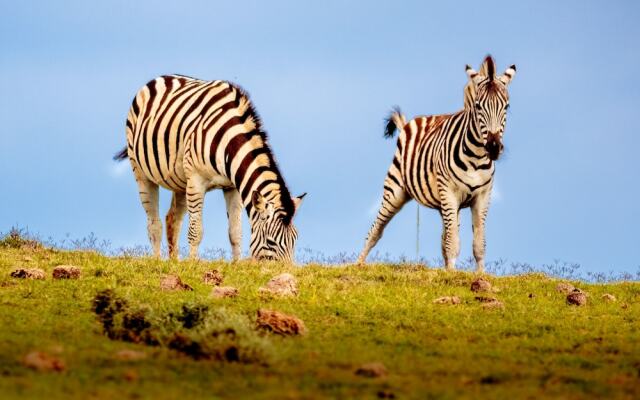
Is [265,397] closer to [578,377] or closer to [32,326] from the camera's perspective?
[578,377]

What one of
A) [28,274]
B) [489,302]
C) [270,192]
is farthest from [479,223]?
[28,274]

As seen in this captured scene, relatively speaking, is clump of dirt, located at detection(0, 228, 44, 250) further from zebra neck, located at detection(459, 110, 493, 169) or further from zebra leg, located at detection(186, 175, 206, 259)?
zebra neck, located at detection(459, 110, 493, 169)

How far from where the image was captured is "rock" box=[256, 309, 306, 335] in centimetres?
1037

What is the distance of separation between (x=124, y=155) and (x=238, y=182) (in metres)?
5.30

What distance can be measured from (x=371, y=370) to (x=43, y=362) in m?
2.67

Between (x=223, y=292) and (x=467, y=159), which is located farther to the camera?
(x=467, y=159)

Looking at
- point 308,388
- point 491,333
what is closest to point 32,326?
point 308,388

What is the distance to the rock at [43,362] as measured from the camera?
808cm

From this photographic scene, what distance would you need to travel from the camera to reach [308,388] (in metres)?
7.82

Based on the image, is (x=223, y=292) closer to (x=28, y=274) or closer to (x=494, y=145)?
(x=28, y=274)

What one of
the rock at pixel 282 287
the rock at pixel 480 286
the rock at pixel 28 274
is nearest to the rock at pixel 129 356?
the rock at pixel 282 287

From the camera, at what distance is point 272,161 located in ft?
60.2

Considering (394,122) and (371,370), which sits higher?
(394,122)

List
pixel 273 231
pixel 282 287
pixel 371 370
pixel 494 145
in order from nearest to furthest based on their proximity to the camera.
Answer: pixel 371 370 < pixel 282 287 < pixel 273 231 < pixel 494 145
